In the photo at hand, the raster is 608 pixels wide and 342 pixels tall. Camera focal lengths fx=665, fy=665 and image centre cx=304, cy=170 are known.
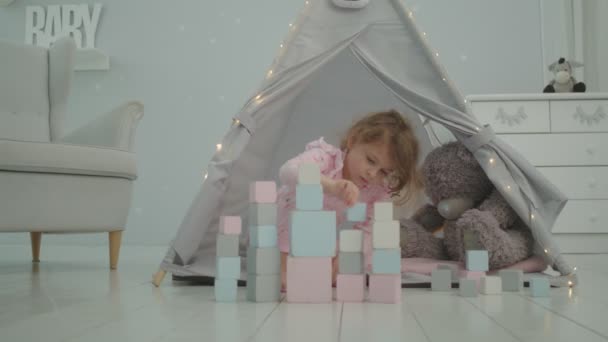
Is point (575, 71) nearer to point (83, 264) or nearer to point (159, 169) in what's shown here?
point (159, 169)

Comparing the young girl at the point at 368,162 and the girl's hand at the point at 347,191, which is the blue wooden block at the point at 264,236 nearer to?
the girl's hand at the point at 347,191

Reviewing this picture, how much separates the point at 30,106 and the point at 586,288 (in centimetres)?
236

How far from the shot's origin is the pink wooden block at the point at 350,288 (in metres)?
1.52

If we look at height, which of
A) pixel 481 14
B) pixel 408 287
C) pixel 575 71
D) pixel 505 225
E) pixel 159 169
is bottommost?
pixel 408 287

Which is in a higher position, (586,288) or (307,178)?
(307,178)

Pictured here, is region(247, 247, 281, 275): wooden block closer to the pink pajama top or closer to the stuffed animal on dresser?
the pink pajama top

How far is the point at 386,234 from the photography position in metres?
1.50

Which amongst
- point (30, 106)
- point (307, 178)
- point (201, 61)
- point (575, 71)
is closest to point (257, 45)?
point (201, 61)

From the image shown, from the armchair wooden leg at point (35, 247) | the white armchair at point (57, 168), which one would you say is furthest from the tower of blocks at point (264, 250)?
the armchair wooden leg at point (35, 247)

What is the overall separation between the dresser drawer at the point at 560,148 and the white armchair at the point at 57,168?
1.71 meters

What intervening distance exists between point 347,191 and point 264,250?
25 centimetres

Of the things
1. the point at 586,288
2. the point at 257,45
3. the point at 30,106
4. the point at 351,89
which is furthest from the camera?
the point at 257,45

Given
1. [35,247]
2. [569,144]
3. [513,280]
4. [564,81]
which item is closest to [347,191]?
[513,280]

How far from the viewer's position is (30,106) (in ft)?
9.64
